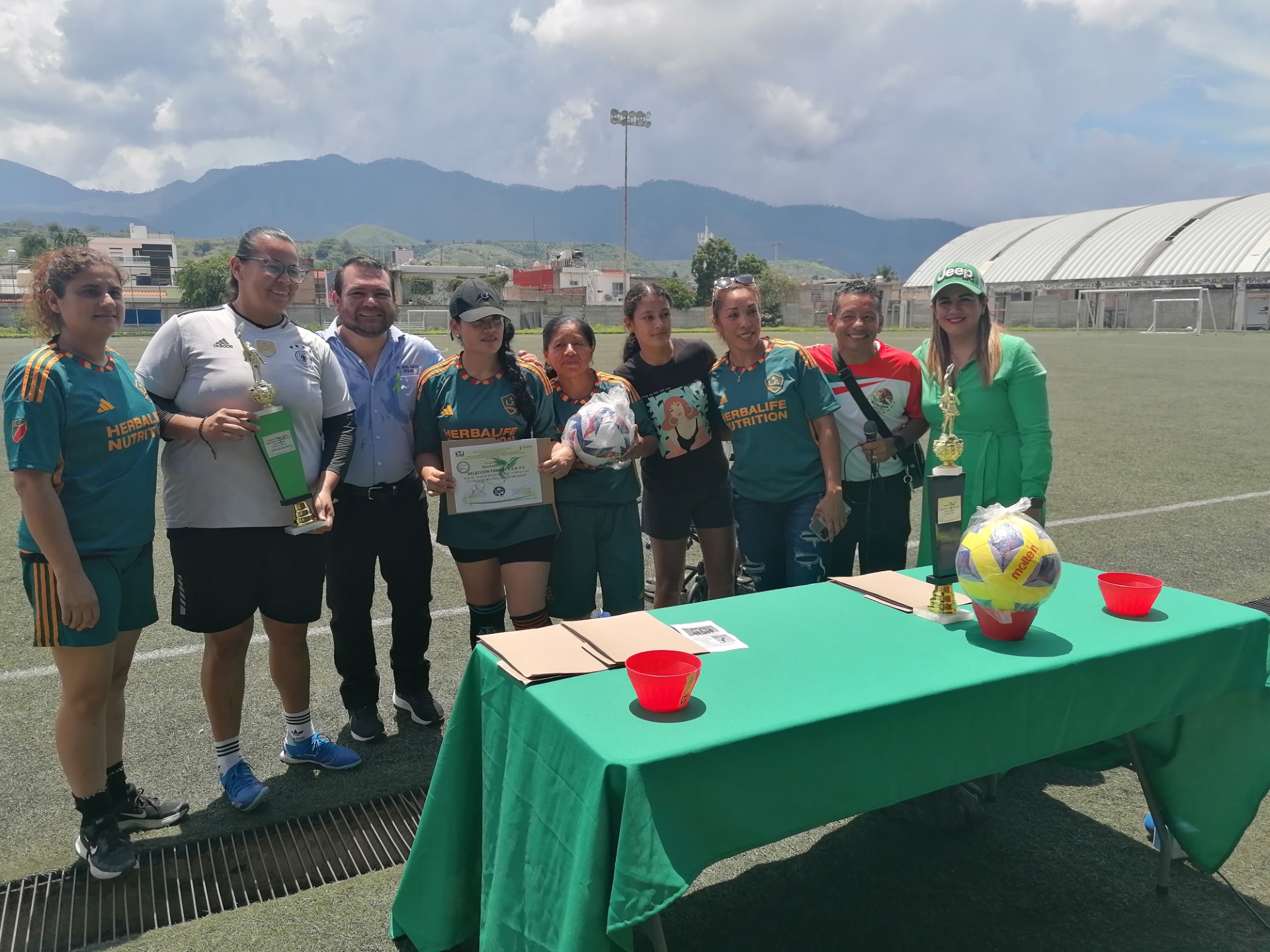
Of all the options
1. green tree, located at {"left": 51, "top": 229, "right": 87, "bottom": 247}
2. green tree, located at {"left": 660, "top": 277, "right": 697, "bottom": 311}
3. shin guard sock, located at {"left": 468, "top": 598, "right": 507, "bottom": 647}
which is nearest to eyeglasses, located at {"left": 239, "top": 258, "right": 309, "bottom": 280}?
green tree, located at {"left": 51, "top": 229, "right": 87, "bottom": 247}

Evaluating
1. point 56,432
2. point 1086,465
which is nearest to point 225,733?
point 56,432

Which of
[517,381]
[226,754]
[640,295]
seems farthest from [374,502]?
[640,295]

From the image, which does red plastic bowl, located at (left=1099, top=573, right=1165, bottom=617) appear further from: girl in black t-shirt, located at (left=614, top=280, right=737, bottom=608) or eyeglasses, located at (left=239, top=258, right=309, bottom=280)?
eyeglasses, located at (left=239, top=258, right=309, bottom=280)

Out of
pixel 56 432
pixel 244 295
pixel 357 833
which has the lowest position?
pixel 357 833

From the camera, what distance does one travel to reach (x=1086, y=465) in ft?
35.8

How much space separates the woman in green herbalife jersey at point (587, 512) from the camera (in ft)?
13.5

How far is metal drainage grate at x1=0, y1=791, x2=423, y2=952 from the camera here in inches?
117

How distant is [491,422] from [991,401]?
2202mm

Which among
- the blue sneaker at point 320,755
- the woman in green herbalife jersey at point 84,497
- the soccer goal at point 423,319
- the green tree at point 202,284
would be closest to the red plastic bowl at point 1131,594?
the blue sneaker at point 320,755

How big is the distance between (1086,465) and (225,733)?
10210 mm

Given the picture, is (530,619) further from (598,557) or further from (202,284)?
(202,284)

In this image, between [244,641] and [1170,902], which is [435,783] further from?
[1170,902]

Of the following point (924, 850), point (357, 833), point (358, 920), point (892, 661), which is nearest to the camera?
point (892, 661)

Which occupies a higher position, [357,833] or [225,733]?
[225,733]
